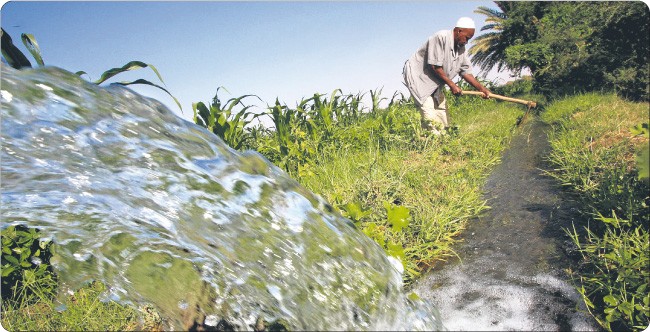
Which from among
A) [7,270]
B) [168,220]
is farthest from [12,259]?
[168,220]

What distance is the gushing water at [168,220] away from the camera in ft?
6.85

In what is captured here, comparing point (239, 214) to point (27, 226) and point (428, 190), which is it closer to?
point (27, 226)

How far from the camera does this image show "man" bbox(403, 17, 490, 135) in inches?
203

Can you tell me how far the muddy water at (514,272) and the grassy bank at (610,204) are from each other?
11 centimetres

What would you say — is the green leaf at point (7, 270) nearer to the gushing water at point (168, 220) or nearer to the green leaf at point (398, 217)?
the gushing water at point (168, 220)

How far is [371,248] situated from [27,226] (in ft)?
6.14

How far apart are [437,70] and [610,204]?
3.08 meters

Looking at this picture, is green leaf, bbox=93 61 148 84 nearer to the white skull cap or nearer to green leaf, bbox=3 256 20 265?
green leaf, bbox=3 256 20 265

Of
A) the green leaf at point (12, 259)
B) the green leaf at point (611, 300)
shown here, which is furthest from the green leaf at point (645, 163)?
the green leaf at point (12, 259)

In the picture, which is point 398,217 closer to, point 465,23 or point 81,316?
point 81,316

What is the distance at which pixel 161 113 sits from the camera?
7.85ft

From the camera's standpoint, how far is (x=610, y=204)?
2.52 m

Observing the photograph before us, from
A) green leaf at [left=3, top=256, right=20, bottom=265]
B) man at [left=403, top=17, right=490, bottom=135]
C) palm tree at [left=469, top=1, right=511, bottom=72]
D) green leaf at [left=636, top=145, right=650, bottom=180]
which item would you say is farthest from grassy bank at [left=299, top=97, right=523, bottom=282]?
palm tree at [left=469, top=1, right=511, bottom=72]

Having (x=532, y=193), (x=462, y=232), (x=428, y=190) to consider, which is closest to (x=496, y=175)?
(x=532, y=193)
